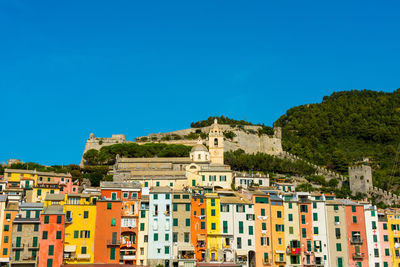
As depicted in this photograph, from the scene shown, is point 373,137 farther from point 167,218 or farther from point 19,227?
point 19,227

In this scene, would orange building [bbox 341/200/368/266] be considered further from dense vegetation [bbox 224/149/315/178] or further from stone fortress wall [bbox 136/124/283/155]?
stone fortress wall [bbox 136/124/283/155]

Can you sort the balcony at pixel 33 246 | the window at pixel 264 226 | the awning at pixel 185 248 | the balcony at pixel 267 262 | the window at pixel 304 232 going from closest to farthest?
1. the balcony at pixel 33 246
2. the awning at pixel 185 248
3. the balcony at pixel 267 262
4. the window at pixel 264 226
5. the window at pixel 304 232

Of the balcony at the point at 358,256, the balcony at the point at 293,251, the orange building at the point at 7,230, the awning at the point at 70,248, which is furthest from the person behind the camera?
the balcony at the point at 358,256

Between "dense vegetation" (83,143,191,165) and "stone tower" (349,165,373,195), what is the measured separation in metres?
34.1

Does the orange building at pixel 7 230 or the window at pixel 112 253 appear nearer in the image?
the orange building at pixel 7 230

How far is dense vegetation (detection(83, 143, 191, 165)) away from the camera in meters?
108

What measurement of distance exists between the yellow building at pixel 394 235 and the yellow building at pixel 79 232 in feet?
123

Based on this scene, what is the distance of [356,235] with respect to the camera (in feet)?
207

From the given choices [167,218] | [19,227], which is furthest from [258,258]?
[19,227]

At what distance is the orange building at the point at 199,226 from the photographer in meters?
59.1

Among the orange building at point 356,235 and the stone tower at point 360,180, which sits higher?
the stone tower at point 360,180

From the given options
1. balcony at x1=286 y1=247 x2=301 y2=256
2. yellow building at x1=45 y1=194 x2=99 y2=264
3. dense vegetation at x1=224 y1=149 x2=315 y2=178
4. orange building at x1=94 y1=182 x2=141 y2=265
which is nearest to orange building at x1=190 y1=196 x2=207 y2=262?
orange building at x1=94 y1=182 x2=141 y2=265

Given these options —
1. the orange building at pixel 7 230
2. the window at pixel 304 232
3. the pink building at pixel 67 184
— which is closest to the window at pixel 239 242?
the window at pixel 304 232

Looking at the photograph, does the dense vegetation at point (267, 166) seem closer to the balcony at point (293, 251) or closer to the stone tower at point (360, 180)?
the stone tower at point (360, 180)
